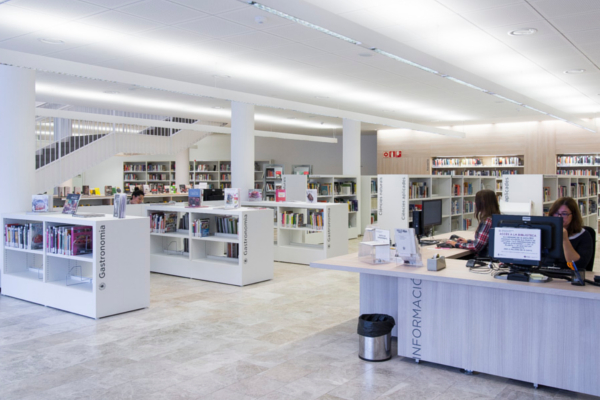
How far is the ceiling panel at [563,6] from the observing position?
16.2 feet

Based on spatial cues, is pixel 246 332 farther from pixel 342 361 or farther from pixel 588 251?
pixel 588 251

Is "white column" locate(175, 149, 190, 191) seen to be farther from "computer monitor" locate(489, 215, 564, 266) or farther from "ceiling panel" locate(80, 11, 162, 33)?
"computer monitor" locate(489, 215, 564, 266)

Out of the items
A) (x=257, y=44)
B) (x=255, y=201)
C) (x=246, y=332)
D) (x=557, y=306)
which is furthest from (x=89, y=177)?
(x=557, y=306)

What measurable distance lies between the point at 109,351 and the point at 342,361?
2.07m

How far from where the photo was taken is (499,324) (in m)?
3.79

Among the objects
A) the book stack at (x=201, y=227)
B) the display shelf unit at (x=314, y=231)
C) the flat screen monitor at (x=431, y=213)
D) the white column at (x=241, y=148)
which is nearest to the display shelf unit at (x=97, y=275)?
the book stack at (x=201, y=227)

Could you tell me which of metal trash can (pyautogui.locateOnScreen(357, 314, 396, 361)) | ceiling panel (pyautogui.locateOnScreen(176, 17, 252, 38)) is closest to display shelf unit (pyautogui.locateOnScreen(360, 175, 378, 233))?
ceiling panel (pyautogui.locateOnScreen(176, 17, 252, 38))

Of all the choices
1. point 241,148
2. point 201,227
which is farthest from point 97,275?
point 241,148

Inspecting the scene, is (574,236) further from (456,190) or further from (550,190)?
(456,190)

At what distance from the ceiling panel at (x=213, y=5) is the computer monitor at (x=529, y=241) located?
126 inches

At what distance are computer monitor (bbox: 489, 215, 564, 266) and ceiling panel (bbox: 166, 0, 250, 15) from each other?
3.19 metres

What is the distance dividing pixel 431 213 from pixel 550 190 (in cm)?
456

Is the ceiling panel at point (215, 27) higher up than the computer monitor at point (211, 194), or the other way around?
the ceiling panel at point (215, 27)

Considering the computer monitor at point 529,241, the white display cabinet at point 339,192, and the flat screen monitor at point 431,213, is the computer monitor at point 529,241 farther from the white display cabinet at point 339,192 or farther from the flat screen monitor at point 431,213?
the white display cabinet at point 339,192
